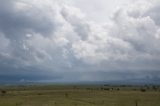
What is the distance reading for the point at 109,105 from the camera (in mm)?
57219

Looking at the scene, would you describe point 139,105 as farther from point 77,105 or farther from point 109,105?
point 77,105

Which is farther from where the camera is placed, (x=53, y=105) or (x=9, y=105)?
(x=9, y=105)

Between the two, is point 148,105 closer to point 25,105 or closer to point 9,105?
point 25,105

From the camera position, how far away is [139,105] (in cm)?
5556

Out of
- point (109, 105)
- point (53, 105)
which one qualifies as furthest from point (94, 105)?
point (53, 105)

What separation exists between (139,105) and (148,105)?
1916mm

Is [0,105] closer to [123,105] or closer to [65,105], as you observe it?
[65,105]

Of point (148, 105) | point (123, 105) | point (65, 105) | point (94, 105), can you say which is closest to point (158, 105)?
point (148, 105)

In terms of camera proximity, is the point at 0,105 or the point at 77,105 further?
the point at 0,105

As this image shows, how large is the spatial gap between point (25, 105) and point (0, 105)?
21.4 ft

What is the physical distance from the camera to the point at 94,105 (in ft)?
188

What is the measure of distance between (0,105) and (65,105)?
1384cm

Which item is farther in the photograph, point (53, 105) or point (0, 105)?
point (0, 105)

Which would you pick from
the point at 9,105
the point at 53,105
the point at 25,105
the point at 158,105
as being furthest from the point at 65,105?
the point at 158,105
